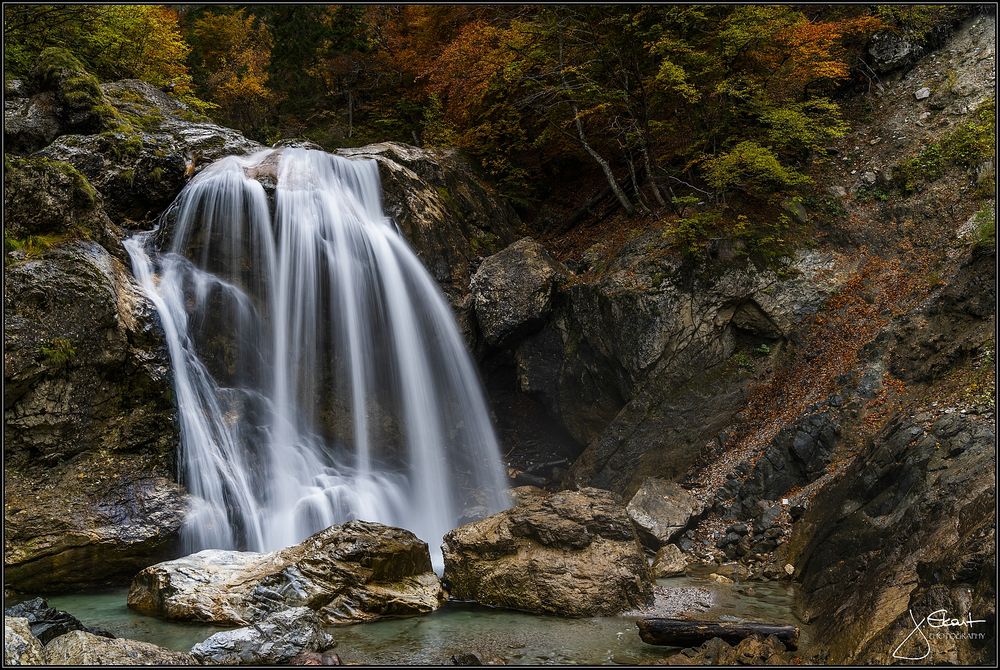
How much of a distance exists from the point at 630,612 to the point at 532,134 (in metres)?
13.3

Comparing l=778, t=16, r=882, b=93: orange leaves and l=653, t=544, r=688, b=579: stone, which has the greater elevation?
l=778, t=16, r=882, b=93: orange leaves

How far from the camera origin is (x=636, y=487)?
10539mm

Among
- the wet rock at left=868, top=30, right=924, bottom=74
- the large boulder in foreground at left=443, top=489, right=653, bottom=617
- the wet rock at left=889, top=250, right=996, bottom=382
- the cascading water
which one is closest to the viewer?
the large boulder in foreground at left=443, top=489, right=653, bottom=617

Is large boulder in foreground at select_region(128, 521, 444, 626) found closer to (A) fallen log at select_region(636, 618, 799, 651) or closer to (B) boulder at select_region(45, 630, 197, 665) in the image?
(B) boulder at select_region(45, 630, 197, 665)

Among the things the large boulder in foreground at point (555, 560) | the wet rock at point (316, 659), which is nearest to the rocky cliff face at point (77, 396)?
the wet rock at point (316, 659)

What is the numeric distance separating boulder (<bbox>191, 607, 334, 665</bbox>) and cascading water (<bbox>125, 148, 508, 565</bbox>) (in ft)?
11.8

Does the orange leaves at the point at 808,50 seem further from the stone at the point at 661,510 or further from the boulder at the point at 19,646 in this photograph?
the boulder at the point at 19,646

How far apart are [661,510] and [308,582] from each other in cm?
546

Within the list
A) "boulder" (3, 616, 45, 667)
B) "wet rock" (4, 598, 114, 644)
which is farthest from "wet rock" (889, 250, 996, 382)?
"wet rock" (4, 598, 114, 644)

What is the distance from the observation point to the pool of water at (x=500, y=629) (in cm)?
570

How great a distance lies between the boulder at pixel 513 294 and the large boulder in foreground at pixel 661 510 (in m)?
4.22

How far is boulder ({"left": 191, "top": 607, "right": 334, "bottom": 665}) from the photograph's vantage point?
5.36 m

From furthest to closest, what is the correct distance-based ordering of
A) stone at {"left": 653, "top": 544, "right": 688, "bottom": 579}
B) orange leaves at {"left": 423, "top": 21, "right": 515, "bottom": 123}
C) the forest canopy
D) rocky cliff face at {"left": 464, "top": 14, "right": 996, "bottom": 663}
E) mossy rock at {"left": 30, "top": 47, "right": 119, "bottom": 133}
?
orange leaves at {"left": 423, "top": 21, "right": 515, "bottom": 123}, mossy rock at {"left": 30, "top": 47, "right": 119, "bottom": 133}, the forest canopy, stone at {"left": 653, "top": 544, "right": 688, "bottom": 579}, rocky cliff face at {"left": 464, "top": 14, "right": 996, "bottom": 663}

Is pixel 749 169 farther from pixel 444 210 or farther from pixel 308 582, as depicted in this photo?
pixel 308 582
